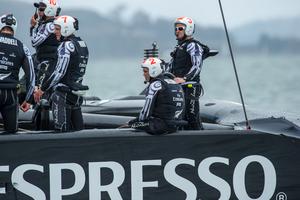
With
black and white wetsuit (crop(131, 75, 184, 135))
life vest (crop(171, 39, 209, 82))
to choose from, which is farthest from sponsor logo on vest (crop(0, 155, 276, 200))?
life vest (crop(171, 39, 209, 82))

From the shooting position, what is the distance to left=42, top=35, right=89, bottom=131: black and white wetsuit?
419 inches

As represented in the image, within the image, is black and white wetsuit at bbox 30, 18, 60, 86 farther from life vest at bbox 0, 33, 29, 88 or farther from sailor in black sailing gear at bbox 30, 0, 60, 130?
life vest at bbox 0, 33, 29, 88

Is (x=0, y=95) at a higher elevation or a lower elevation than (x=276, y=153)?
higher

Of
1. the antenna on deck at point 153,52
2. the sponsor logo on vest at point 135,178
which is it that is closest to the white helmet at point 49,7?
the antenna on deck at point 153,52

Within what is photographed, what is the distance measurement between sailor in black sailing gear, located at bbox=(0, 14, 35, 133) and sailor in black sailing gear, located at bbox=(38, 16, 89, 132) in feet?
0.95

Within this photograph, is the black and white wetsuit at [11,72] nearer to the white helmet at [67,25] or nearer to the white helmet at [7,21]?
the white helmet at [7,21]

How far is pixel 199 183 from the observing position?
1051cm

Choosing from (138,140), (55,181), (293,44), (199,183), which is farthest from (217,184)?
(293,44)

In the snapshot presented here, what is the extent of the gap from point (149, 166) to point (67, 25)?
1.69m

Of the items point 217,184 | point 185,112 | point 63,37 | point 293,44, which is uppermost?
point 293,44

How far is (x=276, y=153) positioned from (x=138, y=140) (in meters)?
1.45

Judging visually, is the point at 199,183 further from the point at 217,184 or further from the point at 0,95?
the point at 0,95

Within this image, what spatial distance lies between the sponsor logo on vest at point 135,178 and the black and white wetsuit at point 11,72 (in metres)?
0.65

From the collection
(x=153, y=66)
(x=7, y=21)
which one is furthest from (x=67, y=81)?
(x=153, y=66)
